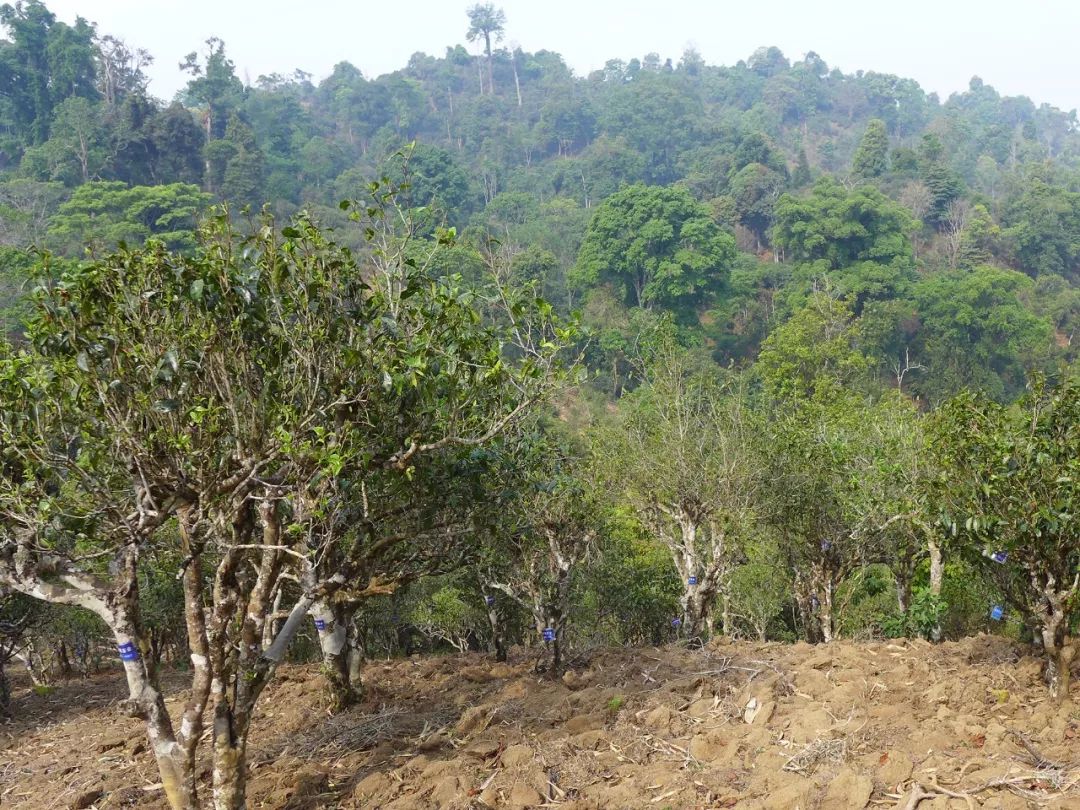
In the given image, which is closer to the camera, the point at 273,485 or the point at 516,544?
the point at 273,485

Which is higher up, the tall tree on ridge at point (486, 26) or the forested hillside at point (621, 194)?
the tall tree on ridge at point (486, 26)

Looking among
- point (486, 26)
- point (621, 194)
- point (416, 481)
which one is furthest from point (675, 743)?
point (486, 26)

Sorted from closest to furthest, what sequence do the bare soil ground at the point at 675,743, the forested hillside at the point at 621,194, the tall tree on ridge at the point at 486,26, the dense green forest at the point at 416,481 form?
1. the dense green forest at the point at 416,481
2. the bare soil ground at the point at 675,743
3. the forested hillside at the point at 621,194
4. the tall tree on ridge at the point at 486,26

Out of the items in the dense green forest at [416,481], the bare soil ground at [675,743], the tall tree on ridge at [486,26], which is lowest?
the bare soil ground at [675,743]

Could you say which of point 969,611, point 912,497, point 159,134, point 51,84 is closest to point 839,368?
point 969,611

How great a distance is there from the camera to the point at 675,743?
8.95 meters

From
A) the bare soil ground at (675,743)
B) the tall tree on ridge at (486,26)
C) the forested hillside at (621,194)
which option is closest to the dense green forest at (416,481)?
the bare soil ground at (675,743)

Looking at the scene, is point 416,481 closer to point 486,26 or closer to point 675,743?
point 675,743

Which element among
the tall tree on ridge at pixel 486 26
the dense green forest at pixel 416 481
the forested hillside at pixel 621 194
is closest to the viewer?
the dense green forest at pixel 416 481

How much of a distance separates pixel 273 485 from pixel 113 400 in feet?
4.48

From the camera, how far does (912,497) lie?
11680 millimetres

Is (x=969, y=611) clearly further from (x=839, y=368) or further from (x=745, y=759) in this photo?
(x=839, y=368)

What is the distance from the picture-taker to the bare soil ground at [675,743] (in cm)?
754

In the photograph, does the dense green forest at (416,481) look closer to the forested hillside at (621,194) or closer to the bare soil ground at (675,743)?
the bare soil ground at (675,743)
